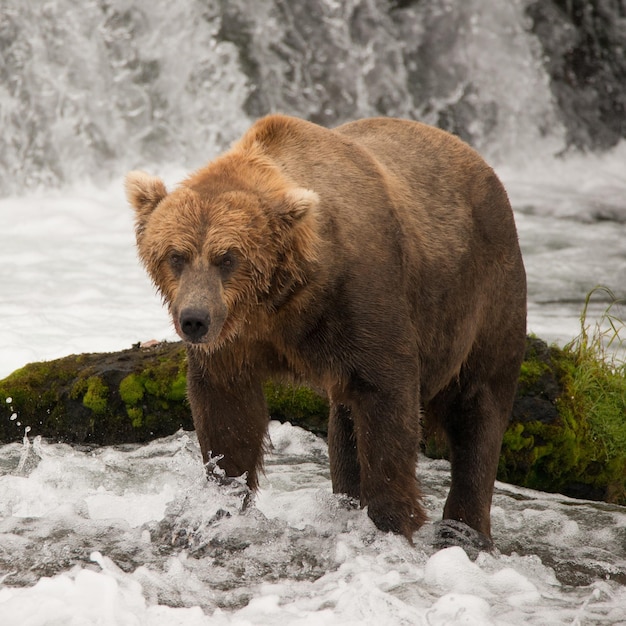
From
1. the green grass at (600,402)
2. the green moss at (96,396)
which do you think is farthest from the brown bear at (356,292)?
the green moss at (96,396)

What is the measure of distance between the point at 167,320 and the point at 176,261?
6.88 metres

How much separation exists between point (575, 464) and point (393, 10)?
42.9ft

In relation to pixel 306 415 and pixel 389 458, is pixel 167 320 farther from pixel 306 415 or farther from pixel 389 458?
pixel 389 458

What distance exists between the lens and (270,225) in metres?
4.78

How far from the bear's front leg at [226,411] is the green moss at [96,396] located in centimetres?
205

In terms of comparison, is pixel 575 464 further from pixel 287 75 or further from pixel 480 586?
pixel 287 75

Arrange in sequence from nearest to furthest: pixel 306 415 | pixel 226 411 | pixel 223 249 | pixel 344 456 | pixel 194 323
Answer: pixel 194 323 < pixel 223 249 < pixel 226 411 < pixel 344 456 < pixel 306 415

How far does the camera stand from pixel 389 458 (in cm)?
520

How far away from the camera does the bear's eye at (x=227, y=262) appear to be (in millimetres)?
4645

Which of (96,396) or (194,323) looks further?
(96,396)

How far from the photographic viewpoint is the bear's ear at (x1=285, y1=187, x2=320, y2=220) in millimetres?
4723

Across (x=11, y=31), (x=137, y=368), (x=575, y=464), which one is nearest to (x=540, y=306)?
(x=575, y=464)

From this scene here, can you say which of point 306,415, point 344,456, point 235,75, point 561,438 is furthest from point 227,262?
point 235,75

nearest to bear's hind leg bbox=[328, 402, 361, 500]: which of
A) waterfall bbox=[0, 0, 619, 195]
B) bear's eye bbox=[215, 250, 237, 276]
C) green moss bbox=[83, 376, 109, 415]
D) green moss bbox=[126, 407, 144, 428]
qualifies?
bear's eye bbox=[215, 250, 237, 276]
